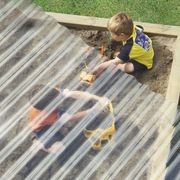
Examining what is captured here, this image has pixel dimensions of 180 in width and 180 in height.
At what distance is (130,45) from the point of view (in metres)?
5.30

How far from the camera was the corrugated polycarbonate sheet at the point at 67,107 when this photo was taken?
415 centimetres

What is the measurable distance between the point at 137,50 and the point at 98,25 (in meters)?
0.72

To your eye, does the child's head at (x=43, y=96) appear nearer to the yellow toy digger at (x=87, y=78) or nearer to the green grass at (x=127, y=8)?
the yellow toy digger at (x=87, y=78)

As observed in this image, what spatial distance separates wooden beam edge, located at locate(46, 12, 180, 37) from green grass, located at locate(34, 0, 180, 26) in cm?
63

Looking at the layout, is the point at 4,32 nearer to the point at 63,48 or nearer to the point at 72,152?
the point at 63,48

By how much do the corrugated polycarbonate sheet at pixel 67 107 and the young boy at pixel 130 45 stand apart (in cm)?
41

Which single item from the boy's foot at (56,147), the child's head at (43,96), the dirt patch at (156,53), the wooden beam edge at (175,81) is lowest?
the wooden beam edge at (175,81)

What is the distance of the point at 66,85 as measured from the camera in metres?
4.63

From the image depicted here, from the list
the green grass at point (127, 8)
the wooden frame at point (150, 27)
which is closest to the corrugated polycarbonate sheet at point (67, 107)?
the wooden frame at point (150, 27)

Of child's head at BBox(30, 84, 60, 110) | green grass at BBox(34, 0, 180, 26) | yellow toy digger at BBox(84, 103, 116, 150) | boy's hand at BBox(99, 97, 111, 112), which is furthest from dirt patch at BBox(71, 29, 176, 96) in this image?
child's head at BBox(30, 84, 60, 110)

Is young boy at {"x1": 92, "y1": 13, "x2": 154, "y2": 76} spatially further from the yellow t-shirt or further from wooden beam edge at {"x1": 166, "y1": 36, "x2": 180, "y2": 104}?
wooden beam edge at {"x1": 166, "y1": 36, "x2": 180, "y2": 104}

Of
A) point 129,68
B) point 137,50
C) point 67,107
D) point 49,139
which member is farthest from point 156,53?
point 49,139

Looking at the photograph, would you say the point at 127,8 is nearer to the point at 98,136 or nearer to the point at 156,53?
the point at 156,53

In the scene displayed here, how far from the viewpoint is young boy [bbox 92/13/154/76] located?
5.23m
